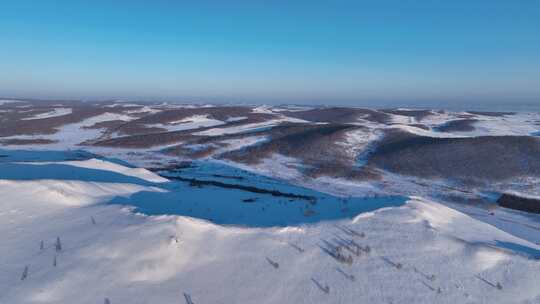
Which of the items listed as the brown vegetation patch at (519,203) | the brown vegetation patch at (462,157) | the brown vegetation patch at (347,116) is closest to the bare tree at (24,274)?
the brown vegetation patch at (519,203)

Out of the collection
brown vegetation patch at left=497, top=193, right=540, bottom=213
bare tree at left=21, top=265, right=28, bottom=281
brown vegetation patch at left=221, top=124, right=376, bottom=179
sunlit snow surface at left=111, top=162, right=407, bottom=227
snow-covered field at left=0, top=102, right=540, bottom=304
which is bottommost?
brown vegetation patch at left=497, top=193, right=540, bottom=213

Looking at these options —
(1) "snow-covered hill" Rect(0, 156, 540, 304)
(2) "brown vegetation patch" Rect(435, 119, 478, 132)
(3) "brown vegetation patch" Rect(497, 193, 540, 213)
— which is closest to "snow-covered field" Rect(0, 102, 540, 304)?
(1) "snow-covered hill" Rect(0, 156, 540, 304)

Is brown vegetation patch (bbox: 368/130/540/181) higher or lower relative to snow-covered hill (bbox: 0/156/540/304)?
lower

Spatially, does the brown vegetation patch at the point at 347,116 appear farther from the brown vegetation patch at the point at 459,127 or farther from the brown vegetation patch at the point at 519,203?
the brown vegetation patch at the point at 519,203

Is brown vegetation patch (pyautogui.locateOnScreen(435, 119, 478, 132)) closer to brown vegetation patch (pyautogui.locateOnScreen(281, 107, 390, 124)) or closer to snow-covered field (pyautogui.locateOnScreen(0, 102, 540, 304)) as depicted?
brown vegetation patch (pyautogui.locateOnScreen(281, 107, 390, 124))

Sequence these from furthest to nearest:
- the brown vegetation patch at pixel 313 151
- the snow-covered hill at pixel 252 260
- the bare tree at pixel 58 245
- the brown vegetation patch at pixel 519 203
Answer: the brown vegetation patch at pixel 313 151
the brown vegetation patch at pixel 519 203
the bare tree at pixel 58 245
the snow-covered hill at pixel 252 260

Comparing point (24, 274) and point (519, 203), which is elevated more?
point (24, 274)

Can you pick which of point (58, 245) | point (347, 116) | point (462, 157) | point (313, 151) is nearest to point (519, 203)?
point (462, 157)

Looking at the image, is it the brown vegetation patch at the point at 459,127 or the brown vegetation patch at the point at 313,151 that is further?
the brown vegetation patch at the point at 459,127

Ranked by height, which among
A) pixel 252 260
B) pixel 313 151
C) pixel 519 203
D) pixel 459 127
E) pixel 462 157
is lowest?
pixel 519 203

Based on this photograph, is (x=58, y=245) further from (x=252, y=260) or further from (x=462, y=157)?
(x=462, y=157)

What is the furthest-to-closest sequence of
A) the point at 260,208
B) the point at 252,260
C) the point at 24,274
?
the point at 260,208, the point at 252,260, the point at 24,274
